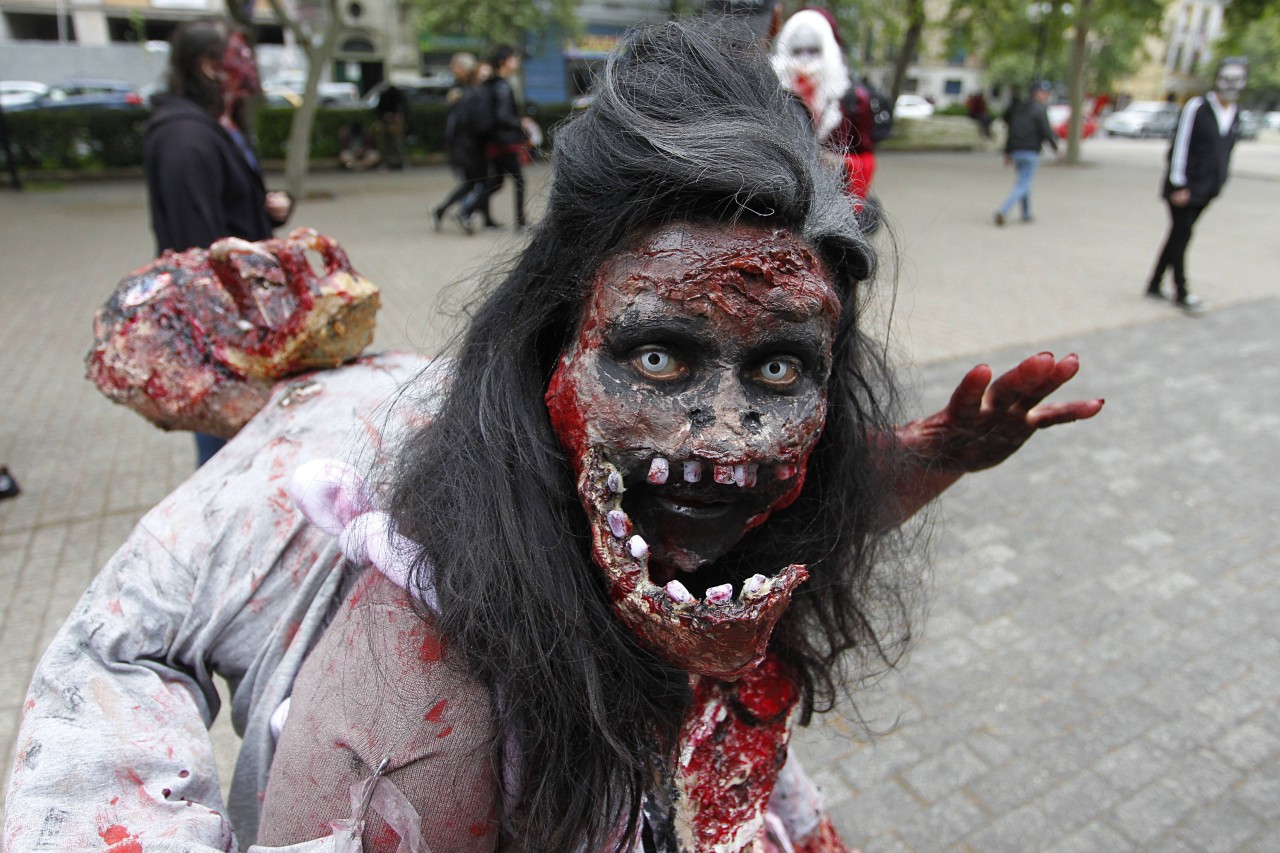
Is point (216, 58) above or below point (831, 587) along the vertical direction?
above

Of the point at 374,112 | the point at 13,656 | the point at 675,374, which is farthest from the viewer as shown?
the point at 374,112

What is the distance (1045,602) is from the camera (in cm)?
371

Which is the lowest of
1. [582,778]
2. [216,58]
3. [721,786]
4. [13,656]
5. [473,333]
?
[13,656]

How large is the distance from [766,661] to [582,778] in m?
0.36

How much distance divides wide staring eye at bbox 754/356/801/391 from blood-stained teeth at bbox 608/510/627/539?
0.76 feet

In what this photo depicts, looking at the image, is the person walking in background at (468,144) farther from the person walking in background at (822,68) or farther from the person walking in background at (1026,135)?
the person walking in background at (1026,135)

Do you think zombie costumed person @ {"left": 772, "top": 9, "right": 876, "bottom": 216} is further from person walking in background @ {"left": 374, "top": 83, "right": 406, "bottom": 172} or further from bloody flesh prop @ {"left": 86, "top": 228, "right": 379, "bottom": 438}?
person walking in background @ {"left": 374, "top": 83, "right": 406, "bottom": 172}

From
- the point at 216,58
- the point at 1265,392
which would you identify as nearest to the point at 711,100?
the point at 216,58

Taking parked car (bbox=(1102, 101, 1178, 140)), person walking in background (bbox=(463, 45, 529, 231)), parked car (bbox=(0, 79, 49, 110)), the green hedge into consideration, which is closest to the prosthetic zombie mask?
person walking in background (bbox=(463, 45, 529, 231))

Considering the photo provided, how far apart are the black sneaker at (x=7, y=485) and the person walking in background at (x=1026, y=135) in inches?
426

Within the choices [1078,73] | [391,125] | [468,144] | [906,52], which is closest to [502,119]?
[468,144]

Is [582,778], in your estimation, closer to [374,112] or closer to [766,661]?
[766,661]

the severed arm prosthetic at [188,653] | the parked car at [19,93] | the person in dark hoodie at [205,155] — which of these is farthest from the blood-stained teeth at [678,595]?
the parked car at [19,93]

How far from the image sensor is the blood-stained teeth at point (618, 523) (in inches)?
40.1
